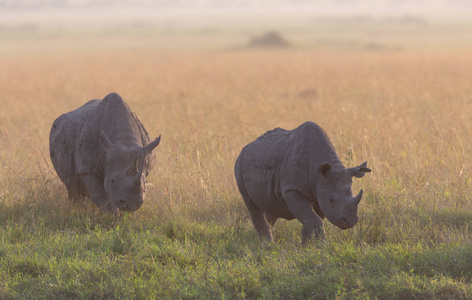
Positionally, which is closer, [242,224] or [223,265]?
[223,265]

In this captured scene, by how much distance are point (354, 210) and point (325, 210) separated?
28 cm

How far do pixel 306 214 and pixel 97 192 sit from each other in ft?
9.29

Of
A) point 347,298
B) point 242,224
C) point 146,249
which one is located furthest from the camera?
point 242,224

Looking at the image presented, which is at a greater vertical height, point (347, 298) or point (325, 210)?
point (325, 210)

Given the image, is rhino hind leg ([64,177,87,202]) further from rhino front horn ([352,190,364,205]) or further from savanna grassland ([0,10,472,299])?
rhino front horn ([352,190,364,205])

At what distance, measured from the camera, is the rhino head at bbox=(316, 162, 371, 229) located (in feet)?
20.0

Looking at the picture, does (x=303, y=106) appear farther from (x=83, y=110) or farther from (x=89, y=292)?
(x=89, y=292)

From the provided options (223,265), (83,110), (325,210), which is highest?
(83,110)

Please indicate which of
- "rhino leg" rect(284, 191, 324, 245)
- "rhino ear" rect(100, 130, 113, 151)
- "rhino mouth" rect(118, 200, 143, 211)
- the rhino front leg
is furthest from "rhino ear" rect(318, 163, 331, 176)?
the rhino front leg

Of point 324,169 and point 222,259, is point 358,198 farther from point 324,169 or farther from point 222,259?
point 222,259

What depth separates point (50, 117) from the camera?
637 inches

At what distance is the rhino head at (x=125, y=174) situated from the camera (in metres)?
7.26

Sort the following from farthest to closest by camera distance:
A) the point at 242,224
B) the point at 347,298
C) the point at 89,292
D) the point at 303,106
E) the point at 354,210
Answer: the point at 303,106 → the point at 242,224 → the point at 354,210 → the point at 89,292 → the point at 347,298

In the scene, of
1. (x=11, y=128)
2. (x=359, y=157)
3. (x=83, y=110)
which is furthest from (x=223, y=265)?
(x=11, y=128)
